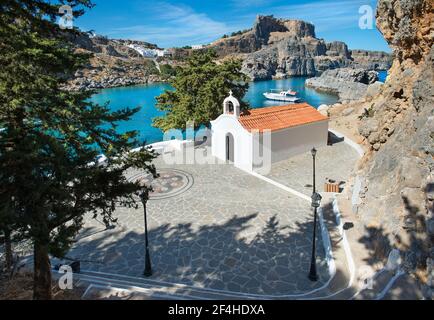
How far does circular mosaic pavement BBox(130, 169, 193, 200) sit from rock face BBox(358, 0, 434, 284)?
1063cm

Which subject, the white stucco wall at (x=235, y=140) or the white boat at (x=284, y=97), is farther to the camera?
the white boat at (x=284, y=97)

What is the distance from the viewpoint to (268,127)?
23500 mm

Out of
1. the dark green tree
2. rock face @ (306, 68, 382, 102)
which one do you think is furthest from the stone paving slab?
rock face @ (306, 68, 382, 102)

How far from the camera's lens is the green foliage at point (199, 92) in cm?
2725

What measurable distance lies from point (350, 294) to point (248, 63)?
153 metres

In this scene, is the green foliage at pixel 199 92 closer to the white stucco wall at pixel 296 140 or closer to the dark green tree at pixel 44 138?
the white stucco wall at pixel 296 140

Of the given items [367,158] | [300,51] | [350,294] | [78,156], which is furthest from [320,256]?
[300,51]

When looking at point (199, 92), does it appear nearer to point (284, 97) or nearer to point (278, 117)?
point (278, 117)

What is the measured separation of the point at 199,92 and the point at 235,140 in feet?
23.6

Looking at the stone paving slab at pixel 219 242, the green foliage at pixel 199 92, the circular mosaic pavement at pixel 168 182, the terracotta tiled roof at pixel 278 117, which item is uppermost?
the green foliage at pixel 199 92

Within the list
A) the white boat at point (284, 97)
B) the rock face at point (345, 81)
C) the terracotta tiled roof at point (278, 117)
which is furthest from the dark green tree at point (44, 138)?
the rock face at point (345, 81)

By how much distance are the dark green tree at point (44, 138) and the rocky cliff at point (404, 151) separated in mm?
9127

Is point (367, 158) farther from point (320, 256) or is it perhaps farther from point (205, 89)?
point (205, 89)

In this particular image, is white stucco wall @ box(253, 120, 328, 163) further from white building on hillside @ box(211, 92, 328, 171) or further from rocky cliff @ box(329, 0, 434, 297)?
rocky cliff @ box(329, 0, 434, 297)
